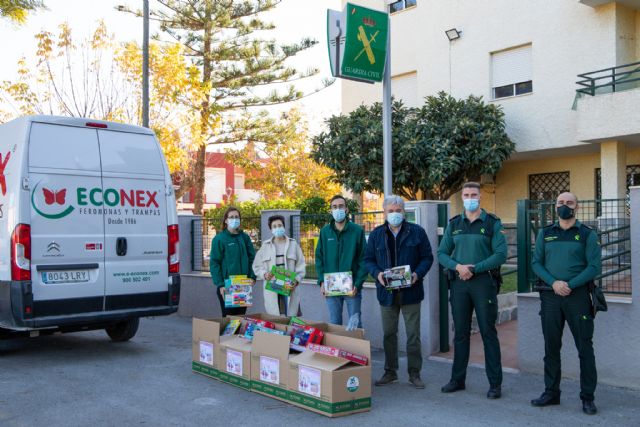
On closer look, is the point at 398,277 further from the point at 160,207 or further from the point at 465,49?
the point at 465,49

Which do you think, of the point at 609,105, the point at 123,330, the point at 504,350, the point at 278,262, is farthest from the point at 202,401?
the point at 609,105

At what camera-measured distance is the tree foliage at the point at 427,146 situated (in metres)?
15.1

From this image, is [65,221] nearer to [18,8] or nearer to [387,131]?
[387,131]

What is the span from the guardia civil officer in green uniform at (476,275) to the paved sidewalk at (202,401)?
0.37m

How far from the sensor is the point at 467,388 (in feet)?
20.4

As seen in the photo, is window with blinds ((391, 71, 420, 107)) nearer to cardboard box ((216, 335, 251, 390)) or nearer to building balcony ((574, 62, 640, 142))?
building balcony ((574, 62, 640, 142))

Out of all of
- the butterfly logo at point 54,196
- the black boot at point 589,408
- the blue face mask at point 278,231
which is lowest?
the black boot at point 589,408

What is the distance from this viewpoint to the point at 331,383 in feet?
17.0

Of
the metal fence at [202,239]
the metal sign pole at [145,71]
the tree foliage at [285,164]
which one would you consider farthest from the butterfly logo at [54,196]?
the tree foliage at [285,164]

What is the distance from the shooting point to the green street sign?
7723 millimetres

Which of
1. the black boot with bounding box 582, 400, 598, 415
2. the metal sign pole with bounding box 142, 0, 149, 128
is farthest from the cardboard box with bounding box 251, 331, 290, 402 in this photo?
the metal sign pole with bounding box 142, 0, 149, 128

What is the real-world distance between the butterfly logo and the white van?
0.01 m

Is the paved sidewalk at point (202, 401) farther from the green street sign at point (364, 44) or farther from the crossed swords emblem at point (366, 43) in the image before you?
the crossed swords emblem at point (366, 43)

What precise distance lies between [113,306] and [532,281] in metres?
4.70
